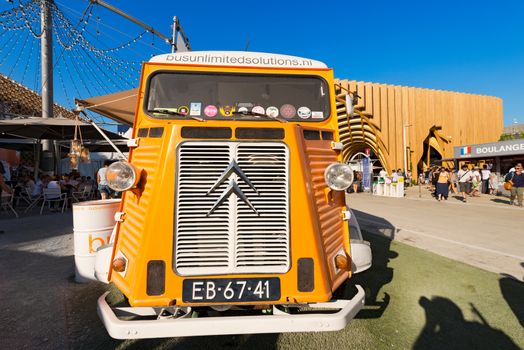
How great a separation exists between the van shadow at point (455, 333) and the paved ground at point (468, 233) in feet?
6.22

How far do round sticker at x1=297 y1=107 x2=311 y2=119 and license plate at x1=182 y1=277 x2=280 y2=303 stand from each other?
1.72 m

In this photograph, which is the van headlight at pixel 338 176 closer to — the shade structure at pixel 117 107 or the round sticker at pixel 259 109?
the round sticker at pixel 259 109

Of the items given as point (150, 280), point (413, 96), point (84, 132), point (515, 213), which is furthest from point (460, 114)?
point (150, 280)

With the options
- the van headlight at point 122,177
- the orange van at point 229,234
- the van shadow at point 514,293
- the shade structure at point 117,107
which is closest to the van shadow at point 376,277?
the orange van at point 229,234

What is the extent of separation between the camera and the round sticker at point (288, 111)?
120 inches

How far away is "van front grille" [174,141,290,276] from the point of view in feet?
7.27

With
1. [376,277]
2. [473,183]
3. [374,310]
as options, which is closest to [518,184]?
[473,183]

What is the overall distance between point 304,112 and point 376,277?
2.71 meters

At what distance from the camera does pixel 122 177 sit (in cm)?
239

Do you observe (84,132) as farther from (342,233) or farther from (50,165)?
(342,233)

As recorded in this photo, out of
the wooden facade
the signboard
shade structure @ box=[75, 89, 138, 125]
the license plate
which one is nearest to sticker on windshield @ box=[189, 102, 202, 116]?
the license plate

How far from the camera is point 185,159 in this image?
7.38ft

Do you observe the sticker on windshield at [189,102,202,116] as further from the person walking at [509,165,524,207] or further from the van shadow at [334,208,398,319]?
the person walking at [509,165,524,207]

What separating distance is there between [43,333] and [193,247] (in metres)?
1.94
